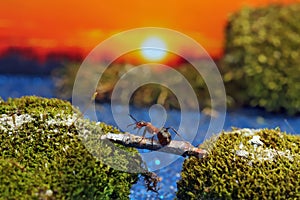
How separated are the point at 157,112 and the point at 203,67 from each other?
38.2 inches

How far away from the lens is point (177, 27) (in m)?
4.78

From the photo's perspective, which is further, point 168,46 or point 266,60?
point 168,46

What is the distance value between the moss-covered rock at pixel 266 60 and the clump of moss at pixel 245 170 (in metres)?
1.94

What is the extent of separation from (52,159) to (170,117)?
186 cm

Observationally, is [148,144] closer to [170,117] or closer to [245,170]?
[245,170]

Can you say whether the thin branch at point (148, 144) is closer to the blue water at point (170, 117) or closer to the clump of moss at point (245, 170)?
the clump of moss at point (245, 170)

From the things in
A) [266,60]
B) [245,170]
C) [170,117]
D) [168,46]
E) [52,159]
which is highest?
[168,46]

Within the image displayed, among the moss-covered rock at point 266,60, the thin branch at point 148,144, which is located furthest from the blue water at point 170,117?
the thin branch at point 148,144

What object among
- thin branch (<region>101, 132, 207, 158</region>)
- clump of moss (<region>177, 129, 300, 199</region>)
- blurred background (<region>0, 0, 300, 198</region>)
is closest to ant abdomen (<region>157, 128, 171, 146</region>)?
thin branch (<region>101, 132, 207, 158</region>)

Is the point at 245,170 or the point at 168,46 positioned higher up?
the point at 168,46

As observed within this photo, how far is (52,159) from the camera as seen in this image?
6.85 ft

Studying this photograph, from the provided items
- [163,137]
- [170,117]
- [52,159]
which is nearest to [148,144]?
[163,137]

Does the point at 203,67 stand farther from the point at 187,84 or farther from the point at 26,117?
the point at 26,117

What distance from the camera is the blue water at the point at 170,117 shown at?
9.85 feet
